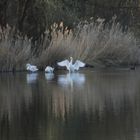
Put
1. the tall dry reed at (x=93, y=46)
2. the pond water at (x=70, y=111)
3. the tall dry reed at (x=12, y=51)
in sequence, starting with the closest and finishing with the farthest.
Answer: the pond water at (x=70, y=111) → the tall dry reed at (x=12, y=51) → the tall dry reed at (x=93, y=46)

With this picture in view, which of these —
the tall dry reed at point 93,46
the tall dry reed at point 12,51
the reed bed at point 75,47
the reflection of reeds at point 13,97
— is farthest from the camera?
the tall dry reed at point 93,46

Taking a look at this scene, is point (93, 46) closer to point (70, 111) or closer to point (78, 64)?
point (78, 64)

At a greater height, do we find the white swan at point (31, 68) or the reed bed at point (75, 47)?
the reed bed at point (75, 47)

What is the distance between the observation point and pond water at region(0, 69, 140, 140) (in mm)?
8562

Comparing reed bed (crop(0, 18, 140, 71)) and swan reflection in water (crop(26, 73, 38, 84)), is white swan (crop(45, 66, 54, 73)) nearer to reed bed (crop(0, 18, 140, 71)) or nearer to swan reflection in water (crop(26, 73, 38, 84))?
reed bed (crop(0, 18, 140, 71))

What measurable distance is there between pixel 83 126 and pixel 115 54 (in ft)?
62.0

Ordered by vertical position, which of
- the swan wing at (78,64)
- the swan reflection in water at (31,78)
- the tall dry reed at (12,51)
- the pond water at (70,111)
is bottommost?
Result: the pond water at (70,111)

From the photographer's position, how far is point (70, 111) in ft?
35.7

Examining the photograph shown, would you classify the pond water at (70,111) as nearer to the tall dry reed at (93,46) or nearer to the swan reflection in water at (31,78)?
the swan reflection in water at (31,78)

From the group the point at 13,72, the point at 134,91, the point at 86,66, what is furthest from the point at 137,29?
the point at 134,91

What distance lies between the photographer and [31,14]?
27.0 meters

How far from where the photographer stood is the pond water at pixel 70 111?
856 cm

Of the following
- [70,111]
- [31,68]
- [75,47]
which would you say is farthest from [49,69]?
[70,111]

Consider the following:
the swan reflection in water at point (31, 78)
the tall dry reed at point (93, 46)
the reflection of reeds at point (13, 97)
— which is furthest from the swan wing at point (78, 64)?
the reflection of reeds at point (13, 97)
